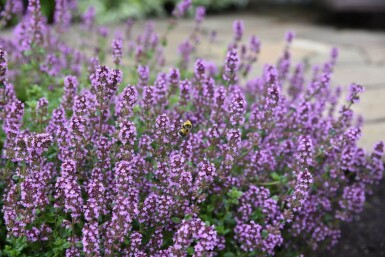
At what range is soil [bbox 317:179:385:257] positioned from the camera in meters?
3.25

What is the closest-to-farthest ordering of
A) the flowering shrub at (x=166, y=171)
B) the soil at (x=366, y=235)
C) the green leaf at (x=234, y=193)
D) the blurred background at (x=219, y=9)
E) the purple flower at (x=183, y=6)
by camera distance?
the flowering shrub at (x=166, y=171)
the green leaf at (x=234, y=193)
the soil at (x=366, y=235)
the purple flower at (x=183, y=6)
the blurred background at (x=219, y=9)

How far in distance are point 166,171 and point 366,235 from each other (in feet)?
5.41

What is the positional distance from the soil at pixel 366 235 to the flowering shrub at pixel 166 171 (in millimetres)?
279

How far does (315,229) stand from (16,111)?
1.43 m

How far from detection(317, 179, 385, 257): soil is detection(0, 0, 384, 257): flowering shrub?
28 cm

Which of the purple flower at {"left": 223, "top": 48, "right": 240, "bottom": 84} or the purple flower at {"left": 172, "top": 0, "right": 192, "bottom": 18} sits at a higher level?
the purple flower at {"left": 172, "top": 0, "right": 192, "bottom": 18}

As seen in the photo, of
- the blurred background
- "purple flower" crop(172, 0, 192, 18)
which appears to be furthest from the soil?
the blurred background

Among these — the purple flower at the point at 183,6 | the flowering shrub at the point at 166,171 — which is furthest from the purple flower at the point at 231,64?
the purple flower at the point at 183,6

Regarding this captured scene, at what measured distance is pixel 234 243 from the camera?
8.19 ft

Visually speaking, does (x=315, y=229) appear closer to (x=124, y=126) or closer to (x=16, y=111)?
(x=124, y=126)

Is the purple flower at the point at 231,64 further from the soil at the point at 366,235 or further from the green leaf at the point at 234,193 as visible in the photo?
the soil at the point at 366,235

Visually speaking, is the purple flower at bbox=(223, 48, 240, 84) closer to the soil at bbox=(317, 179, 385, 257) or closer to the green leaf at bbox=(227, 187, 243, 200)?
the green leaf at bbox=(227, 187, 243, 200)

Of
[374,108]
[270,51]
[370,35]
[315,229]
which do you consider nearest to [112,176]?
[315,229]

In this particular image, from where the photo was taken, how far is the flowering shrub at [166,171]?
2.08 meters
